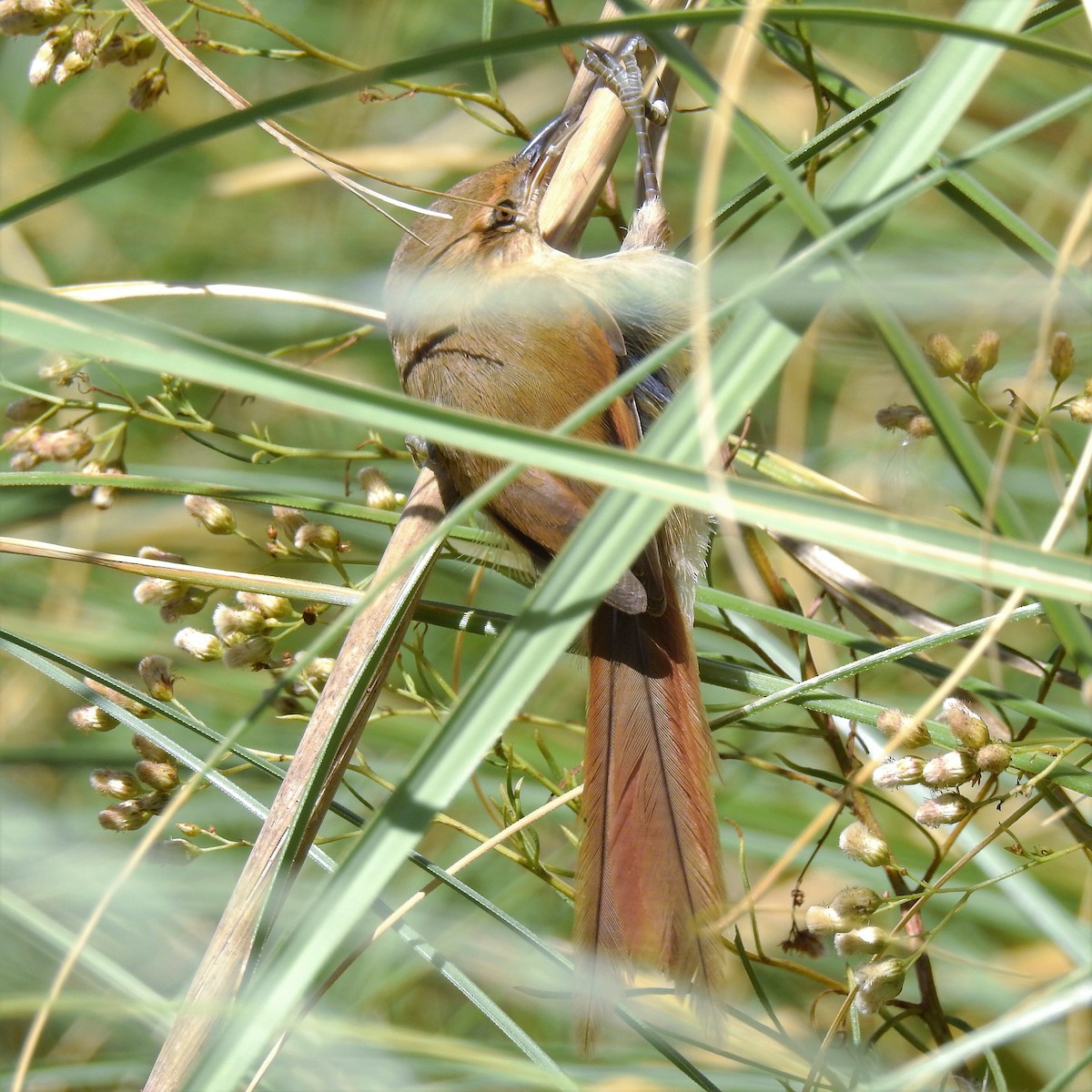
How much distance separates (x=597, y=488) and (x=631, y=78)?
67cm

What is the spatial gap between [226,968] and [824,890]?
1.61m

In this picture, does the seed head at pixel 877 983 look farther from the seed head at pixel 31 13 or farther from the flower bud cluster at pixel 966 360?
the seed head at pixel 31 13

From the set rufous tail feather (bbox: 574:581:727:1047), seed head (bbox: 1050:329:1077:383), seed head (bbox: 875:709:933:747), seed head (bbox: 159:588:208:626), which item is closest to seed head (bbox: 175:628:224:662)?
seed head (bbox: 159:588:208:626)

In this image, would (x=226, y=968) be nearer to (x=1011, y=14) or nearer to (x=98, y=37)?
(x=1011, y=14)

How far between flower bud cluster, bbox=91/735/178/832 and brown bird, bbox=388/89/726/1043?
1.80 feet

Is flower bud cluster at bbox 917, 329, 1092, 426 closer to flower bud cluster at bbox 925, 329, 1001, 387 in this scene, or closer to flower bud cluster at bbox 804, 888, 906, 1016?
flower bud cluster at bbox 925, 329, 1001, 387

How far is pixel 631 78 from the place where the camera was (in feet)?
5.74

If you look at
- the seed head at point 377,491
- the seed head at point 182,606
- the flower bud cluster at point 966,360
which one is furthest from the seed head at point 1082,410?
the seed head at point 182,606

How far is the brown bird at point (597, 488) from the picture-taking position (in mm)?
1282

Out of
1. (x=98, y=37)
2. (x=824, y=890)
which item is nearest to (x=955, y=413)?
(x=98, y=37)

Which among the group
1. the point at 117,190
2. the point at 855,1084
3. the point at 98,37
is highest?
the point at 117,190

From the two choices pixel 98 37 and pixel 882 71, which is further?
pixel 882 71

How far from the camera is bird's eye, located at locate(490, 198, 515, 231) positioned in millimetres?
1894

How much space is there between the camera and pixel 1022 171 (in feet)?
8.04
